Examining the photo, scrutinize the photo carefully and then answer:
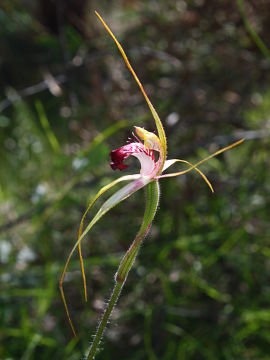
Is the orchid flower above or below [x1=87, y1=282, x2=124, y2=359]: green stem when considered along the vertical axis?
above

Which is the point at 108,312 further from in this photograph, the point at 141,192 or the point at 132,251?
the point at 141,192

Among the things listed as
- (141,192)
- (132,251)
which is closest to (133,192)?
(132,251)

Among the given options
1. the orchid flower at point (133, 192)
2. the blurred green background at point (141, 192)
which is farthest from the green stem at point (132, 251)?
the blurred green background at point (141, 192)

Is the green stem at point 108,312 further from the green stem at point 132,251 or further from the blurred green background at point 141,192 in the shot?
the blurred green background at point 141,192

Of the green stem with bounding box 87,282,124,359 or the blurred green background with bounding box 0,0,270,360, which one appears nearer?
the green stem with bounding box 87,282,124,359

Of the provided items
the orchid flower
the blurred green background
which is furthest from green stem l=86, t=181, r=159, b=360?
the blurred green background

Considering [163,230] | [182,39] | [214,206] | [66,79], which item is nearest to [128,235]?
[163,230]

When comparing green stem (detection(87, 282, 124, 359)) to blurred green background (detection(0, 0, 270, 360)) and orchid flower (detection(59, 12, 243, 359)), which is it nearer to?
orchid flower (detection(59, 12, 243, 359))

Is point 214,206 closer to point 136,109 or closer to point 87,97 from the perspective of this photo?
point 136,109
